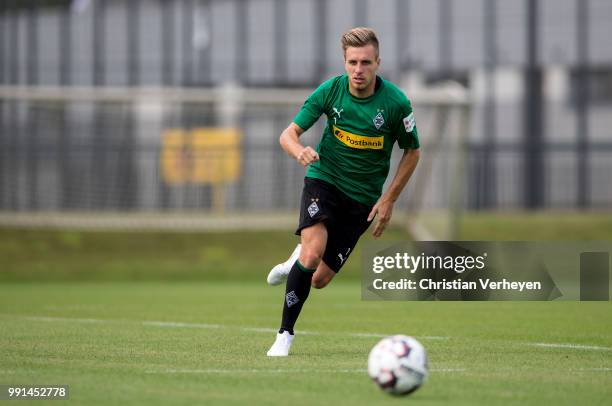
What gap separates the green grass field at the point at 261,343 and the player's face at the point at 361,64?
1861mm

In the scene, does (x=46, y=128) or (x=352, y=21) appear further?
(x=352, y=21)

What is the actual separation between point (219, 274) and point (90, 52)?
1437 cm

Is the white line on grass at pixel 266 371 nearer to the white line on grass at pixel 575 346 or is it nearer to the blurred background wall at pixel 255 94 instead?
the white line on grass at pixel 575 346

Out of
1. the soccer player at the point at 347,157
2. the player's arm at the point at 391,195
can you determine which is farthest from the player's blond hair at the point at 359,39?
the player's arm at the point at 391,195

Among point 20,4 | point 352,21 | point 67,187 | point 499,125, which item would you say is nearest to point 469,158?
point 499,125

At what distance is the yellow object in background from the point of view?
2092 cm

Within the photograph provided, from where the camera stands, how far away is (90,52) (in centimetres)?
3312

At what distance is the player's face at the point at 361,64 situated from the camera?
8.12 meters

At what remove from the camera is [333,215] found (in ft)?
27.9

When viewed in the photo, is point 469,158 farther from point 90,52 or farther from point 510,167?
point 90,52

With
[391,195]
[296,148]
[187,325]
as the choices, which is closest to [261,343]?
[391,195]
